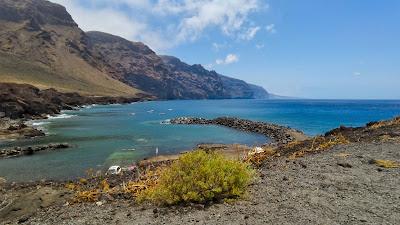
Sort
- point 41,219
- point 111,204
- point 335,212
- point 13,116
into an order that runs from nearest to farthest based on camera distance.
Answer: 1. point 335,212
2. point 41,219
3. point 111,204
4. point 13,116

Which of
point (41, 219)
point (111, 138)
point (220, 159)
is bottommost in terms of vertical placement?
point (111, 138)

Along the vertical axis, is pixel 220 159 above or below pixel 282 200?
above

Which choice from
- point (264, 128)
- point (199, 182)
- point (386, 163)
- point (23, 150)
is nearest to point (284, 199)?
point (199, 182)

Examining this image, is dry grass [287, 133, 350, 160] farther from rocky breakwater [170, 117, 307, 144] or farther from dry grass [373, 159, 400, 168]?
rocky breakwater [170, 117, 307, 144]

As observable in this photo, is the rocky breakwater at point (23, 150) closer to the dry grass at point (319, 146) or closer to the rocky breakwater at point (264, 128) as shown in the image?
the rocky breakwater at point (264, 128)

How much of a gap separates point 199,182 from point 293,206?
7.38ft

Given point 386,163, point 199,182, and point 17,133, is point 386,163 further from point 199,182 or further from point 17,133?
point 17,133

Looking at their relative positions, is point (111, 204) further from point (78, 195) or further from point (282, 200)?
point (282, 200)

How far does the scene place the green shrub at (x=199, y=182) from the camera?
964 cm

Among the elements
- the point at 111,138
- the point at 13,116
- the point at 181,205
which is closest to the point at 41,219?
the point at 181,205

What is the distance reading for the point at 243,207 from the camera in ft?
30.2

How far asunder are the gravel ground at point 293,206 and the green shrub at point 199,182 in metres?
0.31

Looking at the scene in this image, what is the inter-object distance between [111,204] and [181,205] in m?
2.17

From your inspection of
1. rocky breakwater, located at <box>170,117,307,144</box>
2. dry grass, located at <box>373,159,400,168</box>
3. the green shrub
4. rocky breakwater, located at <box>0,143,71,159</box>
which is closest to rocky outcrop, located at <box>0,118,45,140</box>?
rocky breakwater, located at <box>0,143,71,159</box>
